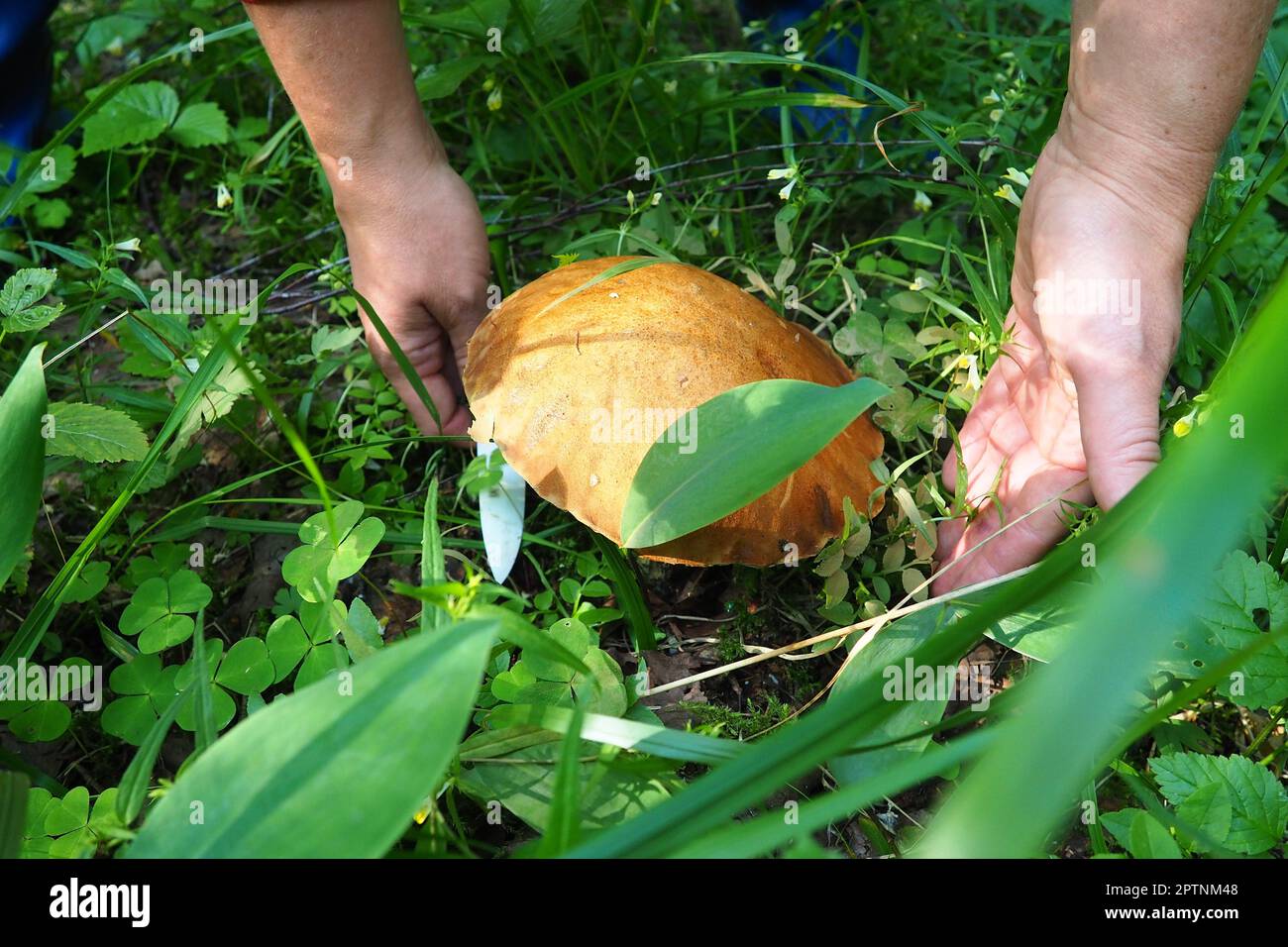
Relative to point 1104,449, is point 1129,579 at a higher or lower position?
higher

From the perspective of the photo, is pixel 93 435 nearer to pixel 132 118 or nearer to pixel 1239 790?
pixel 132 118

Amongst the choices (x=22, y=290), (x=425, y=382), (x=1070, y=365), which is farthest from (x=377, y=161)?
(x=1070, y=365)

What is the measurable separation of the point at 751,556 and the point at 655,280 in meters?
0.52

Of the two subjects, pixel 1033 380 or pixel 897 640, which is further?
pixel 1033 380

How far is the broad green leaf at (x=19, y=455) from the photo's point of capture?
1247mm

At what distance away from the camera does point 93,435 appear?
5.08ft

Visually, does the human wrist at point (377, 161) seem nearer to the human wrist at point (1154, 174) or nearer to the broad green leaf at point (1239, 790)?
the human wrist at point (1154, 174)

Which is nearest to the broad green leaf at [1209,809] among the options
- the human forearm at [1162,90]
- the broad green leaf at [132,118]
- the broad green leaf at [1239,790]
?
the broad green leaf at [1239,790]

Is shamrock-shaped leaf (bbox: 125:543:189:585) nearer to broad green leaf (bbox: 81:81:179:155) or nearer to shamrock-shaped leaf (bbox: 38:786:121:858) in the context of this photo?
shamrock-shaped leaf (bbox: 38:786:121:858)

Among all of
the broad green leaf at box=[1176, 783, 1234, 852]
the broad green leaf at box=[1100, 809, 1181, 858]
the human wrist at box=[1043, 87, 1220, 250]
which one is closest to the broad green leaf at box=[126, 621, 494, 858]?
the broad green leaf at box=[1100, 809, 1181, 858]

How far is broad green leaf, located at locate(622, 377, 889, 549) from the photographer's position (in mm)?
1236

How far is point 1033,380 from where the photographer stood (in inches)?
67.8

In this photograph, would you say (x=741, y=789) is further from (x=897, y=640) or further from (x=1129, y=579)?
(x=897, y=640)
